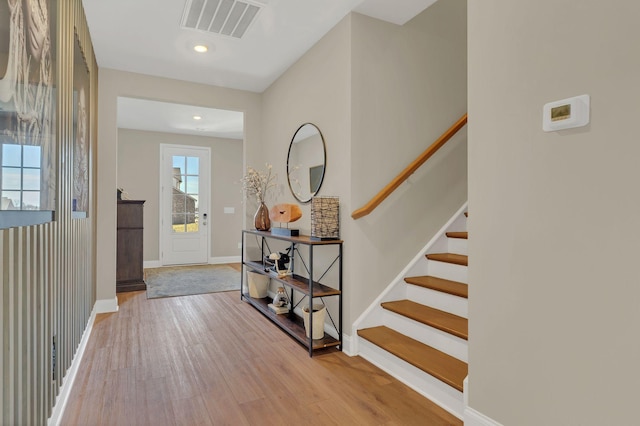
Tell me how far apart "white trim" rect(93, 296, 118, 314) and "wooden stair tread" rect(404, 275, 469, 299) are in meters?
3.06

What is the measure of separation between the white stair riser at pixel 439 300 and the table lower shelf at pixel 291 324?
0.70 metres

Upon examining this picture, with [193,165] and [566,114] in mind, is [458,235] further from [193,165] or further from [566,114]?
[193,165]

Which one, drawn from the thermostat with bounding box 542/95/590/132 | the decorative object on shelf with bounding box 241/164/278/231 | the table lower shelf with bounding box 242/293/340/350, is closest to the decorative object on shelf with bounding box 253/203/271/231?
the decorative object on shelf with bounding box 241/164/278/231

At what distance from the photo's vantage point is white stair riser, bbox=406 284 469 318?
2.48 meters

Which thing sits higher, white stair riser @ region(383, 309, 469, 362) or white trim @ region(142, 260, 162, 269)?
white stair riser @ region(383, 309, 469, 362)

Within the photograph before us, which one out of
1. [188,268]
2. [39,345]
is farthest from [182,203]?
[39,345]

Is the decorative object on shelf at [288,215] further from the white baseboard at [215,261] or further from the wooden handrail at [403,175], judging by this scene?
the white baseboard at [215,261]

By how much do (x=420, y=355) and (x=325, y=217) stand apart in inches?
46.1

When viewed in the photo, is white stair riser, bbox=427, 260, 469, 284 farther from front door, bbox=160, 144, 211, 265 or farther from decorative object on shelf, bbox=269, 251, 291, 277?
front door, bbox=160, 144, 211, 265

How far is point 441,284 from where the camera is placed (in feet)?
8.98

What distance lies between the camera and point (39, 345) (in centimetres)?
158

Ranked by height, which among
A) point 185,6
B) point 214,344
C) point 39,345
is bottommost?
point 214,344

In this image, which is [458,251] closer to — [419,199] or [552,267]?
[419,199]

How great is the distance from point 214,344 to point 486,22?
2843mm
